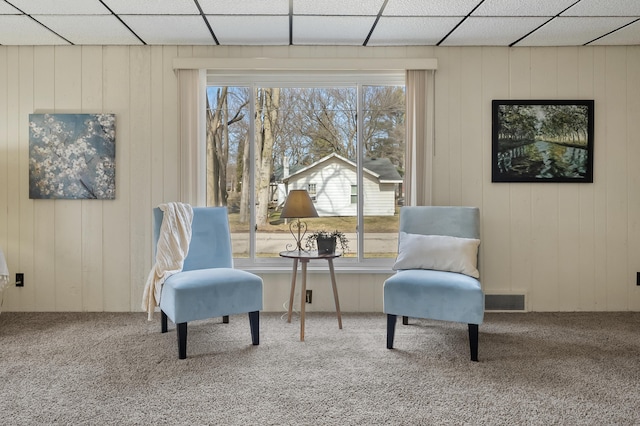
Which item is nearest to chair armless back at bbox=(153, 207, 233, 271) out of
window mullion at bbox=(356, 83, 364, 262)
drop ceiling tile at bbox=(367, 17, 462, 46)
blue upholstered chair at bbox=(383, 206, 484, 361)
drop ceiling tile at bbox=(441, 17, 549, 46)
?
window mullion at bbox=(356, 83, 364, 262)

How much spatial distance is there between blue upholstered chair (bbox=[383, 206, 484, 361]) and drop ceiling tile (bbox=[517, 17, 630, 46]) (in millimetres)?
1511

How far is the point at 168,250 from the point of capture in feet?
10.6

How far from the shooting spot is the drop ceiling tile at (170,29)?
11.0 ft

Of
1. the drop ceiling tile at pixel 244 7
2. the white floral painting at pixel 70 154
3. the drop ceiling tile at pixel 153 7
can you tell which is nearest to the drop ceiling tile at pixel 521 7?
the drop ceiling tile at pixel 244 7

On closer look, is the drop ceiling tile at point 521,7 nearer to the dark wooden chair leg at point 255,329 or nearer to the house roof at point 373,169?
the house roof at point 373,169

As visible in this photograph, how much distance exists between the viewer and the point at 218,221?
3.59 meters

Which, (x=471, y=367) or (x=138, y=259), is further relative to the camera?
(x=138, y=259)

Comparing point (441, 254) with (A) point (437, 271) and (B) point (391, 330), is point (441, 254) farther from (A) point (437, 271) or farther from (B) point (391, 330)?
(B) point (391, 330)

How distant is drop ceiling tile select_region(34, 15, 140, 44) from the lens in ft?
11.0

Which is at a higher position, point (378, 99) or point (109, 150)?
point (378, 99)

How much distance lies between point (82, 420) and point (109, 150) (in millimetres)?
2470

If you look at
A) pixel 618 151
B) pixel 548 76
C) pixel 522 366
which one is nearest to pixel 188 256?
pixel 522 366

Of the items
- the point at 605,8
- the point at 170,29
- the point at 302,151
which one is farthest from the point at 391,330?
the point at 170,29

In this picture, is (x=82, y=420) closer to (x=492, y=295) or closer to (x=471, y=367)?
(x=471, y=367)
